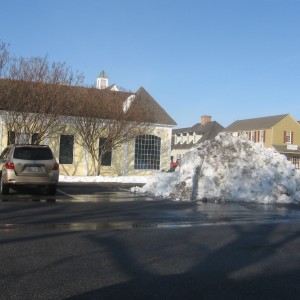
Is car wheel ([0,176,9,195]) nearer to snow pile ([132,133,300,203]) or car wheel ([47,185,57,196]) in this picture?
car wheel ([47,185,57,196])

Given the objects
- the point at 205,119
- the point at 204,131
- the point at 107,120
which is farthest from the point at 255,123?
the point at 107,120

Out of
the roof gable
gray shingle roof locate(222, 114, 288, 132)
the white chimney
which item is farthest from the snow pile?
the white chimney

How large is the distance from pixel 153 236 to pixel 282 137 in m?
54.6

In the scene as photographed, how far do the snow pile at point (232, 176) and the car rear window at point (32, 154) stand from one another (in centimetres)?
456

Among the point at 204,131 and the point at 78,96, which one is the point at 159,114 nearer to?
the point at 78,96

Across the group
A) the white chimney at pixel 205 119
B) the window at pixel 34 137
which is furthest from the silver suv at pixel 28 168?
the white chimney at pixel 205 119

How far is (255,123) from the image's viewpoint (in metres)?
64.8

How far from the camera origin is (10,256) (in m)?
7.07

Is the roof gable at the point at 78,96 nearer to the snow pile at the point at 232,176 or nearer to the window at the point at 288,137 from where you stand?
the snow pile at the point at 232,176

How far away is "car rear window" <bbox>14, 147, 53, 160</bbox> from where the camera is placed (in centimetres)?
Result: 1583

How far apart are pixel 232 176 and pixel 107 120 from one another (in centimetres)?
1408

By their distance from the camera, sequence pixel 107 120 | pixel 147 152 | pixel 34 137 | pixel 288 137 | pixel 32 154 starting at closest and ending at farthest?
pixel 32 154, pixel 34 137, pixel 107 120, pixel 147 152, pixel 288 137

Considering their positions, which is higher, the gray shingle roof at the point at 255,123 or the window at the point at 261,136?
the gray shingle roof at the point at 255,123

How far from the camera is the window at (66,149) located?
32.2 meters
